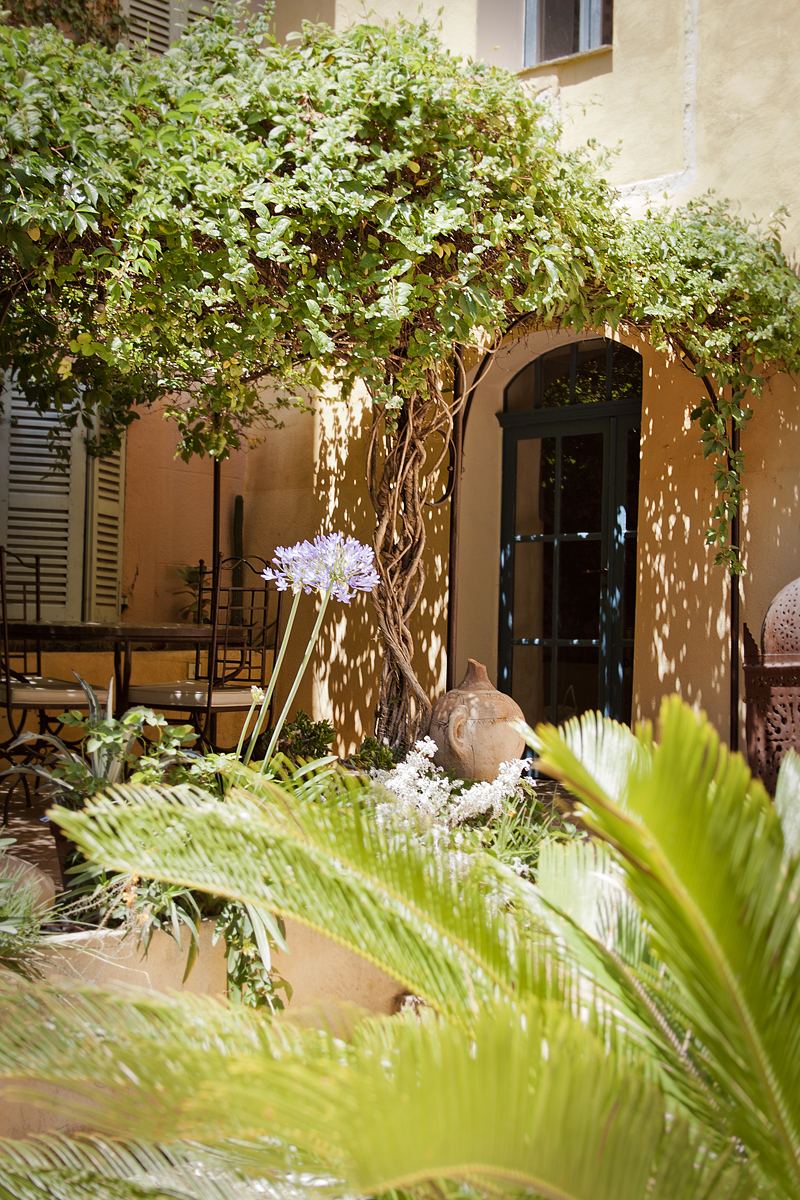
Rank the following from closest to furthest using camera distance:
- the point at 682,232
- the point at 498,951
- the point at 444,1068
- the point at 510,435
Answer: the point at 444,1068 → the point at 498,951 → the point at 682,232 → the point at 510,435

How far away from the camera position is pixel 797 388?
477 cm

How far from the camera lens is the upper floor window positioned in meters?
5.44

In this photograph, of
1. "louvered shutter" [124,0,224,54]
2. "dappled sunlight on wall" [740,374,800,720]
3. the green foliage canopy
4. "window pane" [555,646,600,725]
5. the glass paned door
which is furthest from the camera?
"louvered shutter" [124,0,224,54]

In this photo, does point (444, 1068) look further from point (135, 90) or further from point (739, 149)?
point (739, 149)

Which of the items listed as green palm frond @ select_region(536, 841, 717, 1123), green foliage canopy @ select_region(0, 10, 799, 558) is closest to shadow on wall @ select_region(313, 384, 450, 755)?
green foliage canopy @ select_region(0, 10, 799, 558)

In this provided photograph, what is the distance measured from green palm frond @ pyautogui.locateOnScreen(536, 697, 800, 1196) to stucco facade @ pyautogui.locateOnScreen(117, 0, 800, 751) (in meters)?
4.05

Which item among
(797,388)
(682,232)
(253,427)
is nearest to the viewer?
A: (682,232)

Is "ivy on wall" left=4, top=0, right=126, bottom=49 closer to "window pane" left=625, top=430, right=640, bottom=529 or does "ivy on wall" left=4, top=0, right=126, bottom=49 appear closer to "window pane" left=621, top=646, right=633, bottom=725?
"window pane" left=625, top=430, right=640, bottom=529

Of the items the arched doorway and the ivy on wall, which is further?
the ivy on wall

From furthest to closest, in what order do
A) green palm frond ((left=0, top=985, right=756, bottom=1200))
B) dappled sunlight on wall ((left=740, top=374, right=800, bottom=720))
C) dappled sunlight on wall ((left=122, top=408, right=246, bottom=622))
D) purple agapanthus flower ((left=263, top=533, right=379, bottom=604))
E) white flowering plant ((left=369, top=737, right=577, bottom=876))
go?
dappled sunlight on wall ((left=122, top=408, right=246, bottom=622))
dappled sunlight on wall ((left=740, top=374, right=800, bottom=720))
white flowering plant ((left=369, top=737, right=577, bottom=876))
purple agapanthus flower ((left=263, top=533, right=379, bottom=604))
green palm frond ((left=0, top=985, right=756, bottom=1200))

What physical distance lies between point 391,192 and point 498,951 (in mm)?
2931

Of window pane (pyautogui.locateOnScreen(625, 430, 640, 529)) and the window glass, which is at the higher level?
the window glass

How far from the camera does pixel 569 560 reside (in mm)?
5930

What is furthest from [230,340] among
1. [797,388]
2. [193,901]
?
[797,388]
